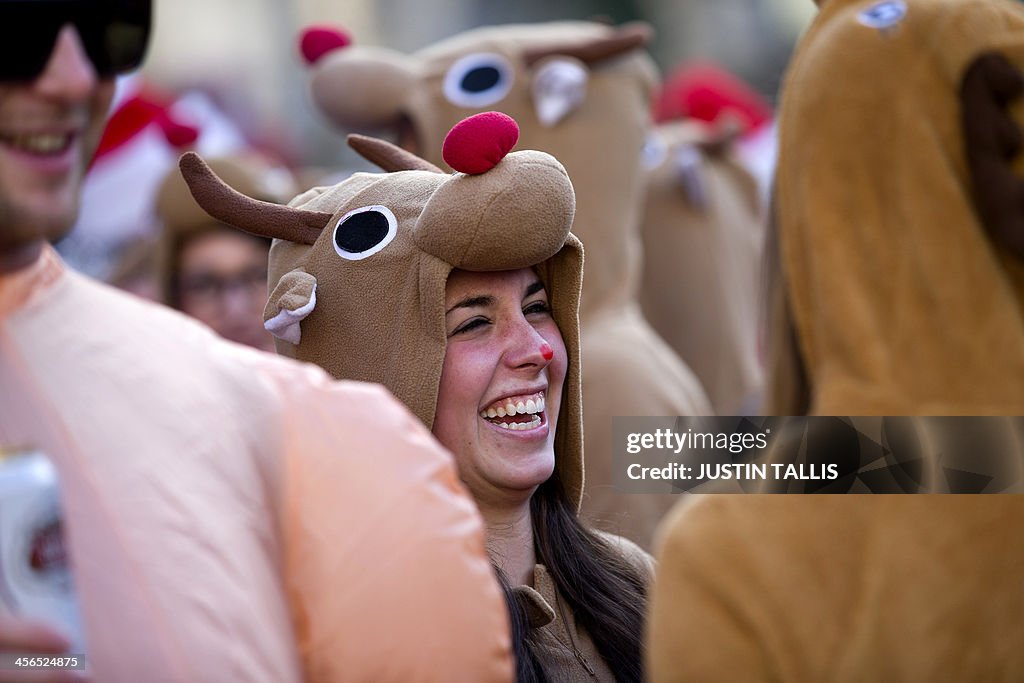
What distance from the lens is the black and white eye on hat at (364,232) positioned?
7.39ft

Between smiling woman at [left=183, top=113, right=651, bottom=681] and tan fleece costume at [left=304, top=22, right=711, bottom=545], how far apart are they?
1174mm

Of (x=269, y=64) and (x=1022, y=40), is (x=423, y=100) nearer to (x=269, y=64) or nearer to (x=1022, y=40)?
(x=1022, y=40)

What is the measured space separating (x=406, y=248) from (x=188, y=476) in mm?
909

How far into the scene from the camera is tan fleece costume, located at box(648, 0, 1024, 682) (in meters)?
1.58

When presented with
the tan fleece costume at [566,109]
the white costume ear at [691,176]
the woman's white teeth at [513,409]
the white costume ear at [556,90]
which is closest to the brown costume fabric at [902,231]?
the woman's white teeth at [513,409]

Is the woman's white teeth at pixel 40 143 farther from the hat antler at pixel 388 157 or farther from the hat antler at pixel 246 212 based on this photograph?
the hat antler at pixel 388 157

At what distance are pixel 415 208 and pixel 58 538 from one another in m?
1.06

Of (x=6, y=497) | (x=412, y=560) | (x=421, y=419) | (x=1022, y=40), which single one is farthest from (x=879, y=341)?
(x=6, y=497)

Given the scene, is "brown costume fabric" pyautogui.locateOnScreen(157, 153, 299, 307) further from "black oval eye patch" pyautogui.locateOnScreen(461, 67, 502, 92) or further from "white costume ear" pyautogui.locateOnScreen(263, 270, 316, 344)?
"white costume ear" pyautogui.locateOnScreen(263, 270, 316, 344)

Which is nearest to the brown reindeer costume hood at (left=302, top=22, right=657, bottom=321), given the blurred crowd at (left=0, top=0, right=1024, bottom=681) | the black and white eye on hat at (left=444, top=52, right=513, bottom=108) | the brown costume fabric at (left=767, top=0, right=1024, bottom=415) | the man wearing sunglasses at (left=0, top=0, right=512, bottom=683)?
the black and white eye on hat at (left=444, top=52, right=513, bottom=108)

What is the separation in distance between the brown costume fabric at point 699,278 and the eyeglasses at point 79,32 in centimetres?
327

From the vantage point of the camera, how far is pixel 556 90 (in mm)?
3602

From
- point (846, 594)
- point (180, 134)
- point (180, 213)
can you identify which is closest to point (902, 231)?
point (846, 594)

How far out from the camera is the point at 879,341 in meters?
1.65
